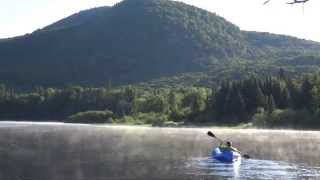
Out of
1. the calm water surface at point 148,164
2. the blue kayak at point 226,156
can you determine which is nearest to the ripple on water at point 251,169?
the calm water surface at point 148,164

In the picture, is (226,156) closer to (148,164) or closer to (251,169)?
(251,169)

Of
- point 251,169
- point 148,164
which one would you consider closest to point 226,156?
point 251,169

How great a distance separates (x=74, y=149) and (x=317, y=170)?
125 ft

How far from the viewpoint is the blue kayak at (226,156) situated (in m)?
72.6

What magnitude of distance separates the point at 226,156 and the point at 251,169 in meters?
11.4

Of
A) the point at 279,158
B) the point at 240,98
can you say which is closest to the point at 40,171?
the point at 279,158

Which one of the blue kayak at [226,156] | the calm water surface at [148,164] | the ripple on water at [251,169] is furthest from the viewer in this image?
the blue kayak at [226,156]

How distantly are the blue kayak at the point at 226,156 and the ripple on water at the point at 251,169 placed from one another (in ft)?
3.09

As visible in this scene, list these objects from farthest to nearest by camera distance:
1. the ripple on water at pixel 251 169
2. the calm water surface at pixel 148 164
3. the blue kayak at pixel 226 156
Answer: the blue kayak at pixel 226 156
the ripple on water at pixel 251 169
the calm water surface at pixel 148 164

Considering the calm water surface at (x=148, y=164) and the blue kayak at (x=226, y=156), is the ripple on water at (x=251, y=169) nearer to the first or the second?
the calm water surface at (x=148, y=164)

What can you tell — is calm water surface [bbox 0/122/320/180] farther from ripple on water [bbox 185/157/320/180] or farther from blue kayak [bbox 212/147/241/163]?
blue kayak [bbox 212/147/241/163]

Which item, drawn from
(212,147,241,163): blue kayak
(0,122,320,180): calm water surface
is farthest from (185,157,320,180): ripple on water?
(212,147,241,163): blue kayak

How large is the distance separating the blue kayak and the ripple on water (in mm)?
943

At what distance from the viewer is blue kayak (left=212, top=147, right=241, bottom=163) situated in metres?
72.6
